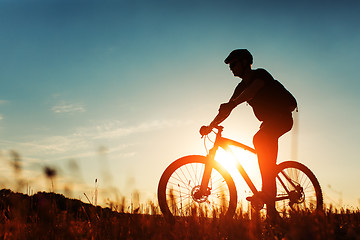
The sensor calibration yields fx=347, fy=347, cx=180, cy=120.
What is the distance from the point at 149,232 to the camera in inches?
136

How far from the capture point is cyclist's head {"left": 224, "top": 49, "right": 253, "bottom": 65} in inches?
214

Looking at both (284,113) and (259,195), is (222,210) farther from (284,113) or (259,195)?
(284,113)

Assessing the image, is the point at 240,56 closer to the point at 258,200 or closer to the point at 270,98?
the point at 270,98

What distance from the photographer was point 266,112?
5344 millimetres

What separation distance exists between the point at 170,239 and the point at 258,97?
8.91 feet

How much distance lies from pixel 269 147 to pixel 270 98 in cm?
76

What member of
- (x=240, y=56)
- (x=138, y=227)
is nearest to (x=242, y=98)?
(x=240, y=56)

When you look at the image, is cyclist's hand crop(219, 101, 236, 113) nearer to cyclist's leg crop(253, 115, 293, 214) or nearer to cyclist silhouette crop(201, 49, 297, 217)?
cyclist silhouette crop(201, 49, 297, 217)

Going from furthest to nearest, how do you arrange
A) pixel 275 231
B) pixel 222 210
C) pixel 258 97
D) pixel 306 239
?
pixel 258 97 → pixel 222 210 → pixel 275 231 → pixel 306 239

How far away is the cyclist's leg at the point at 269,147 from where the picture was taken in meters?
5.32

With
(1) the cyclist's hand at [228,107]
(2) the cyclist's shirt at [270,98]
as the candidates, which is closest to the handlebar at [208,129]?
(1) the cyclist's hand at [228,107]

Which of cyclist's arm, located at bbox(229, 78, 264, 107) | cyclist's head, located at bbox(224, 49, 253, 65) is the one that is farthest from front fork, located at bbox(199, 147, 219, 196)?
cyclist's head, located at bbox(224, 49, 253, 65)

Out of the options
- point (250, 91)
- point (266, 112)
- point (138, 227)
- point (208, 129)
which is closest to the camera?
point (138, 227)

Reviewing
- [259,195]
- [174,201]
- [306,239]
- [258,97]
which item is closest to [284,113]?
[258,97]
